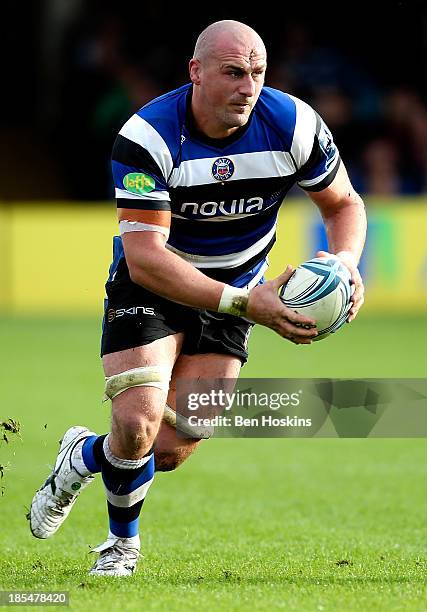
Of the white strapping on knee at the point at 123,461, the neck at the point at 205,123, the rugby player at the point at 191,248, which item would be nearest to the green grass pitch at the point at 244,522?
the rugby player at the point at 191,248

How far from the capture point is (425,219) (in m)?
16.5

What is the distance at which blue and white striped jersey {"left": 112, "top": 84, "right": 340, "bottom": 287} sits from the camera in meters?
5.23

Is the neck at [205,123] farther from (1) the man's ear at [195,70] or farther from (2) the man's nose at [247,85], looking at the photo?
(2) the man's nose at [247,85]

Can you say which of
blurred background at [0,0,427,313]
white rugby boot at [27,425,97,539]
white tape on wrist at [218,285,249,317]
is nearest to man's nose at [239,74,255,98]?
white tape on wrist at [218,285,249,317]

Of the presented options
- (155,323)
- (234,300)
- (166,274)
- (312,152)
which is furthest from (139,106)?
(234,300)

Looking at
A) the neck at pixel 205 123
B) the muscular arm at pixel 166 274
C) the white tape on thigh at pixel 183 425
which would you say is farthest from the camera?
the white tape on thigh at pixel 183 425

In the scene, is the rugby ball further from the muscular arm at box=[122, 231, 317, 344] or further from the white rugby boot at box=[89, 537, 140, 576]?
the white rugby boot at box=[89, 537, 140, 576]

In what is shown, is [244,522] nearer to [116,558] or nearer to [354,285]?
[116,558]

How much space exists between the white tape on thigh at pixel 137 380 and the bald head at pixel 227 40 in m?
1.33

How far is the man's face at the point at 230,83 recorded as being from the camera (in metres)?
5.16

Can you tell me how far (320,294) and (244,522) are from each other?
1999 millimetres

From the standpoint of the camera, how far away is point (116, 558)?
537 centimetres

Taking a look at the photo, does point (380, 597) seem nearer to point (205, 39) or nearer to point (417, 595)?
Result: point (417, 595)

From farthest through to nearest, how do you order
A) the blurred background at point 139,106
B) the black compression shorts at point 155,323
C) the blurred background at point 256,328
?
the blurred background at point 139,106 < the blurred background at point 256,328 < the black compression shorts at point 155,323
